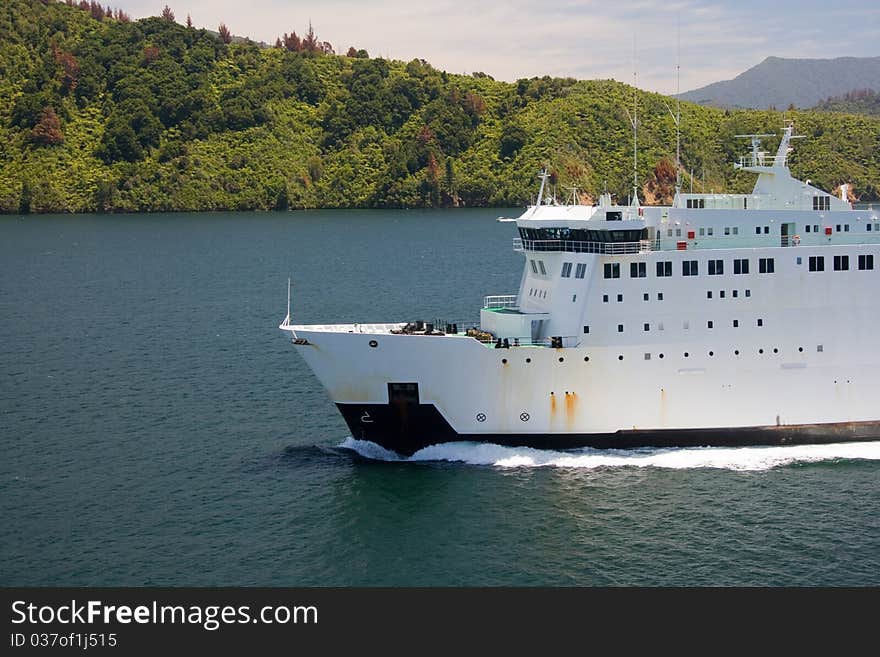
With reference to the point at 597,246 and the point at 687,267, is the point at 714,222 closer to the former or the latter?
the point at 687,267

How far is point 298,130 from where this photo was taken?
164000mm

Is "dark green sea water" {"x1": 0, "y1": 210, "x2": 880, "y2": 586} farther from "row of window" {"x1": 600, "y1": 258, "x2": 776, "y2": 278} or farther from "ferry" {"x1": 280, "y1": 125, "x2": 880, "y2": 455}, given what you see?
"row of window" {"x1": 600, "y1": 258, "x2": 776, "y2": 278}

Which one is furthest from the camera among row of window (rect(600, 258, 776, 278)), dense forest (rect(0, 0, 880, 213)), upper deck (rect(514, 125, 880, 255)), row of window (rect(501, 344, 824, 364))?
dense forest (rect(0, 0, 880, 213))

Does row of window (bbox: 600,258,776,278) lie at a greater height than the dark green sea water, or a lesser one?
greater

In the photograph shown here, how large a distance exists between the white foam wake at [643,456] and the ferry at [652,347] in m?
0.29

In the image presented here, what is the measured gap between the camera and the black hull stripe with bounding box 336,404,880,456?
3153cm

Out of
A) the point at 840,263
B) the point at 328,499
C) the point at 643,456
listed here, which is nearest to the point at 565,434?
the point at 643,456

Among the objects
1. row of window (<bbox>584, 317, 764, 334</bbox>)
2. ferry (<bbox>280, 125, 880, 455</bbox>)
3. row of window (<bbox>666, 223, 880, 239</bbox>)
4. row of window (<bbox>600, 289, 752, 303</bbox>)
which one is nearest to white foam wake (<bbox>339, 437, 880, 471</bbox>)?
ferry (<bbox>280, 125, 880, 455</bbox>)

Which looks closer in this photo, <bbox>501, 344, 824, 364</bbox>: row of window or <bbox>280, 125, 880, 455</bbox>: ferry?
<bbox>501, 344, 824, 364</bbox>: row of window

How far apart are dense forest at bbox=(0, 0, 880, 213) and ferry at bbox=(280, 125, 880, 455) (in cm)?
10746

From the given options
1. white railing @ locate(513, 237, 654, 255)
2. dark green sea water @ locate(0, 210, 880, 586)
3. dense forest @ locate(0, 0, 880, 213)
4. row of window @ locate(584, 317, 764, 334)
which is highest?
dense forest @ locate(0, 0, 880, 213)

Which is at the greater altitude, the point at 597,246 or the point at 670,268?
the point at 597,246

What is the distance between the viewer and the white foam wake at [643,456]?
31219 millimetres

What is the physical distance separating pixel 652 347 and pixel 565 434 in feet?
11.1
